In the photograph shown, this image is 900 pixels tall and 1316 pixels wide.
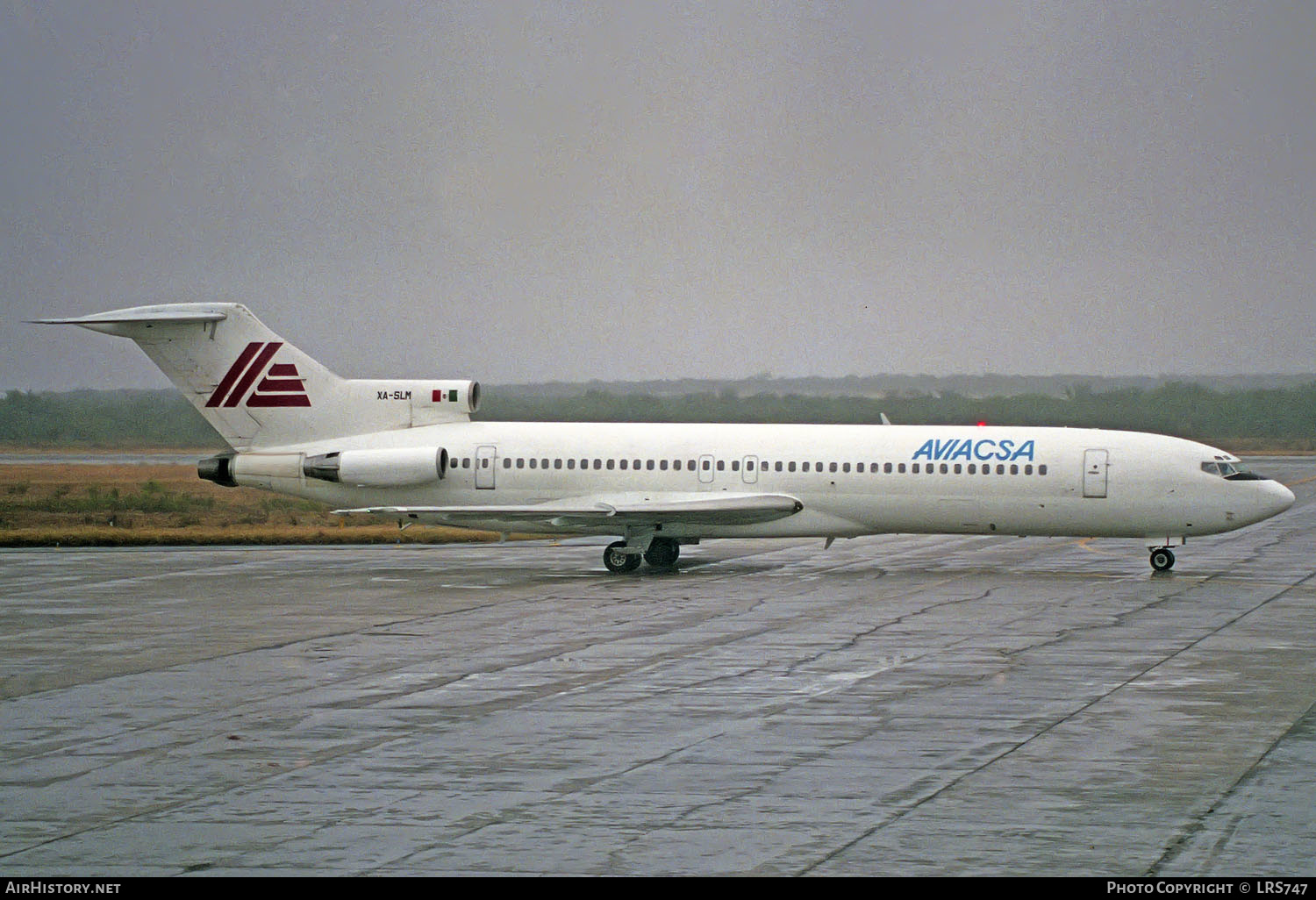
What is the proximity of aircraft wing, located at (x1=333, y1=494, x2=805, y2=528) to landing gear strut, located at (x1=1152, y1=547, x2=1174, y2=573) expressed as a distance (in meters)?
6.86

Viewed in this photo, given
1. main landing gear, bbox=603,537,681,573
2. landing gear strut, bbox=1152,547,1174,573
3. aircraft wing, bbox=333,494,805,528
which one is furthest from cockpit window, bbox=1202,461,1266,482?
main landing gear, bbox=603,537,681,573

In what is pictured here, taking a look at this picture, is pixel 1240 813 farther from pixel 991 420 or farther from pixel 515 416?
pixel 515 416

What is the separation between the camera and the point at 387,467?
3183 cm

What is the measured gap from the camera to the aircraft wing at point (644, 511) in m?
30.4

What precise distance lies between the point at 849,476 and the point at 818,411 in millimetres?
60654

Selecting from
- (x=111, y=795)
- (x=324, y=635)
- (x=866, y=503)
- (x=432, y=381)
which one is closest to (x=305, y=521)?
(x=432, y=381)

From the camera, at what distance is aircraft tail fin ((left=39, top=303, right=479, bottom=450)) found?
108 feet

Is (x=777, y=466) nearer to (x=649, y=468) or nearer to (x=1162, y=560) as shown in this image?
(x=649, y=468)

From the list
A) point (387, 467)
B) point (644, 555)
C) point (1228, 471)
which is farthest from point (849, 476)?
point (387, 467)

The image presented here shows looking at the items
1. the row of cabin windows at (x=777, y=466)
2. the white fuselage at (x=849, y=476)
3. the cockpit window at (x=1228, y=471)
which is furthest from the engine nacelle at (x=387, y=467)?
the cockpit window at (x=1228, y=471)

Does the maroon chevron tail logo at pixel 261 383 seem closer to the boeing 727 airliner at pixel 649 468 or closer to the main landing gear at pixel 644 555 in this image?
the boeing 727 airliner at pixel 649 468

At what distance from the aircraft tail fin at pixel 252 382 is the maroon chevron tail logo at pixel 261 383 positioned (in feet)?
0.06

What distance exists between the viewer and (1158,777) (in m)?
13.3
